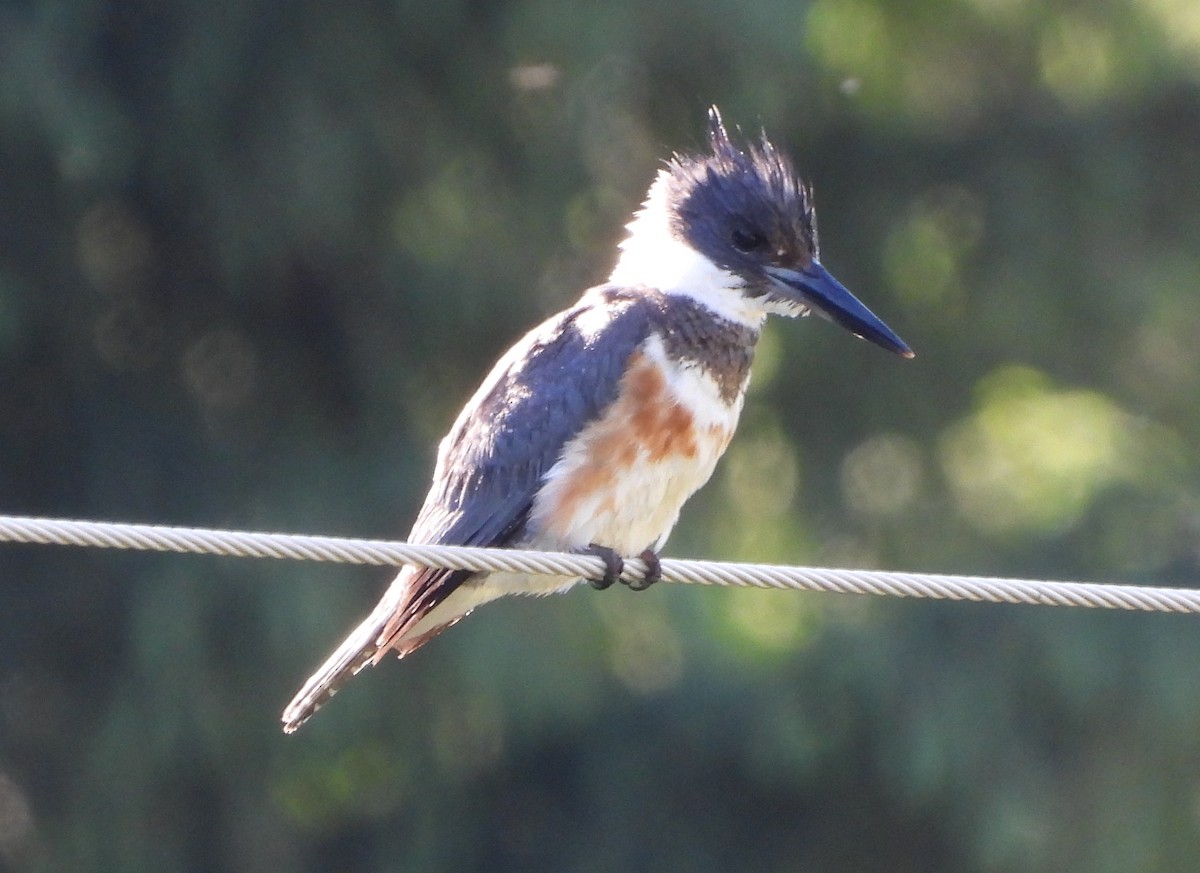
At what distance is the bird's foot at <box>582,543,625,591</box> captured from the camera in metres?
3.20

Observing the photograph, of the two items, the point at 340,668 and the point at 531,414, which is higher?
the point at 531,414

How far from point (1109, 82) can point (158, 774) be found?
3.90m

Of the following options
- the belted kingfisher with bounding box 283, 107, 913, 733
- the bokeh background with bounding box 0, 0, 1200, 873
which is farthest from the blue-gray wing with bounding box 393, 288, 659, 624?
the bokeh background with bounding box 0, 0, 1200, 873

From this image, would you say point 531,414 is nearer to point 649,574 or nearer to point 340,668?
point 649,574

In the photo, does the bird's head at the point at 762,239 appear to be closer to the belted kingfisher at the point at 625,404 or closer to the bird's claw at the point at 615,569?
the belted kingfisher at the point at 625,404

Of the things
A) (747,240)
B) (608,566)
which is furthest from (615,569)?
(747,240)

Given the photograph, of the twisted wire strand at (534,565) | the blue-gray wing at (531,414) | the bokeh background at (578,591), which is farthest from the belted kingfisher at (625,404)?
the bokeh background at (578,591)

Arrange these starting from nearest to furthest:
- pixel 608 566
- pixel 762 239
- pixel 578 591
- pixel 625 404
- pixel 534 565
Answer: pixel 534 565 < pixel 608 566 < pixel 625 404 < pixel 762 239 < pixel 578 591

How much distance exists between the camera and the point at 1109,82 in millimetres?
6574

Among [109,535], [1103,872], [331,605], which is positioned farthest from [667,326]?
[1103,872]

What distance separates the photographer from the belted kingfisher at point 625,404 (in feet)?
10.9

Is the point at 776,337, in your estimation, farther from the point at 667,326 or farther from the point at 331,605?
the point at 667,326

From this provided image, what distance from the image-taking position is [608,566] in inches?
126

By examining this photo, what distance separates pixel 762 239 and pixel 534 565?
48.4 inches
